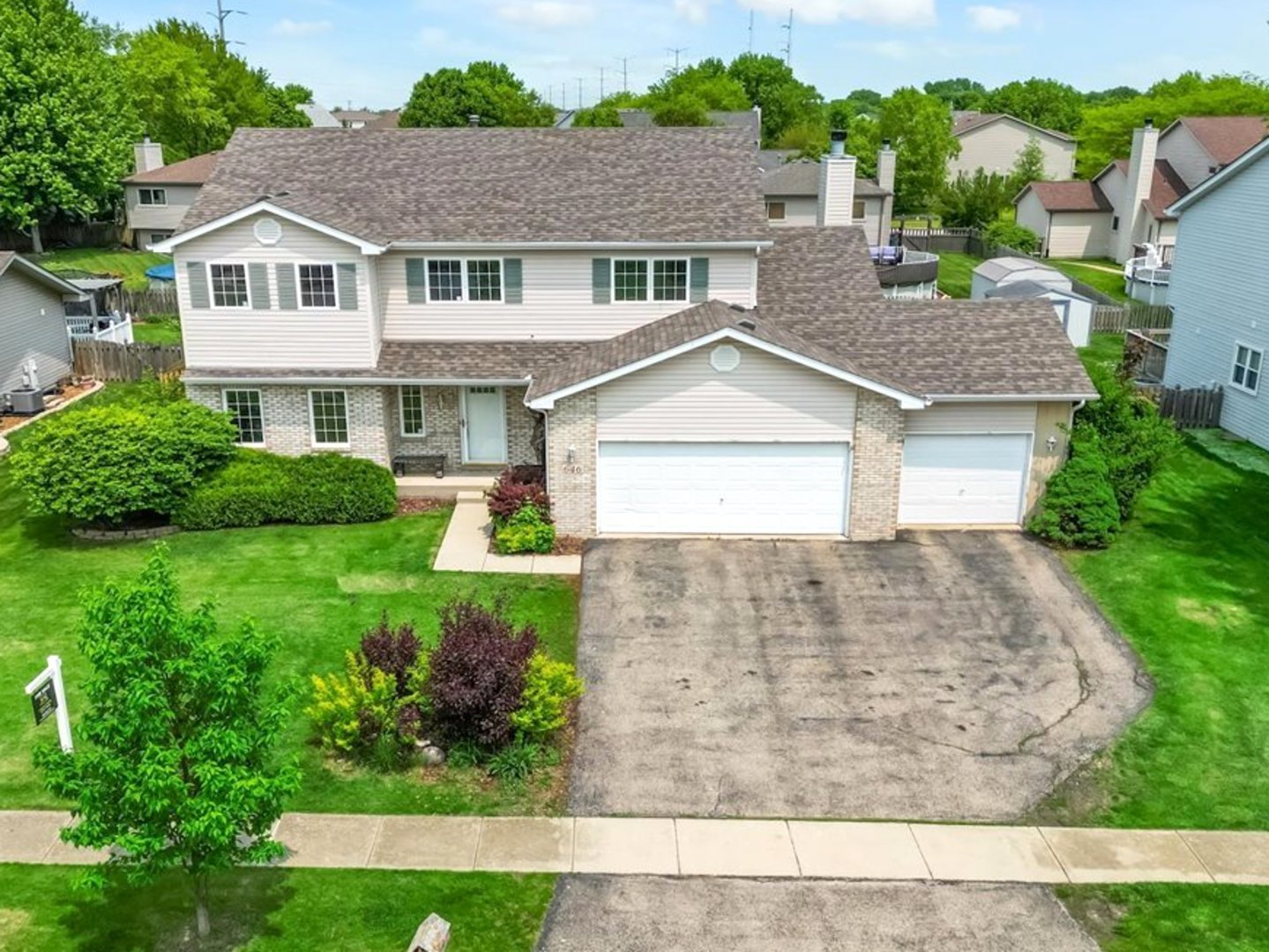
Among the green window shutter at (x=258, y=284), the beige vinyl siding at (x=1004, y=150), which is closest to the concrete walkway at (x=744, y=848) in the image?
the green window shutter at (x=258, y=284)

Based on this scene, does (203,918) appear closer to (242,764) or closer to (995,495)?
(242,764)

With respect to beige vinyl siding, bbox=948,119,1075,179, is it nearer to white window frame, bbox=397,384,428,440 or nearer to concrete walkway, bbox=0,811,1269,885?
white window frame, bbox=397,384,428,440

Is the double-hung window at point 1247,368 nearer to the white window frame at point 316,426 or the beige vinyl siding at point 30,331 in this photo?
the white window frame at point 316,426

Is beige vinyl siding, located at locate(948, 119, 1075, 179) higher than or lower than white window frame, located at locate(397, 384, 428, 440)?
higher

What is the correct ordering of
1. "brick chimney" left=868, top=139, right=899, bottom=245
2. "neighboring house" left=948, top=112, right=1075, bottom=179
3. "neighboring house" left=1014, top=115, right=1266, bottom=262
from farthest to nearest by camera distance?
"neighboring house" left=948, top=112, right=1075, bottom=179
"brick chimney" left=868, top=139, right=899, bottom=245
"neighboring house" left=1014, top=115, right=1266, bottom=262

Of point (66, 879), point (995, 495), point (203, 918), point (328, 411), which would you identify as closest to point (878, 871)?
point (203, 918)

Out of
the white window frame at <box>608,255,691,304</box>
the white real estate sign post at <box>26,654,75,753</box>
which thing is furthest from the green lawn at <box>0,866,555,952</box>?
the white window frame at <box>608,255,691,304</box>

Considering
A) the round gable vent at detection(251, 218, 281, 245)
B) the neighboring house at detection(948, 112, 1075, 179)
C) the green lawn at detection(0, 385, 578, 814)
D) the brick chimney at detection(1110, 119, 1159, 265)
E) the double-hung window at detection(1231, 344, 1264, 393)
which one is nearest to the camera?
the green lawn at detection(0, 385, 578, 814)
